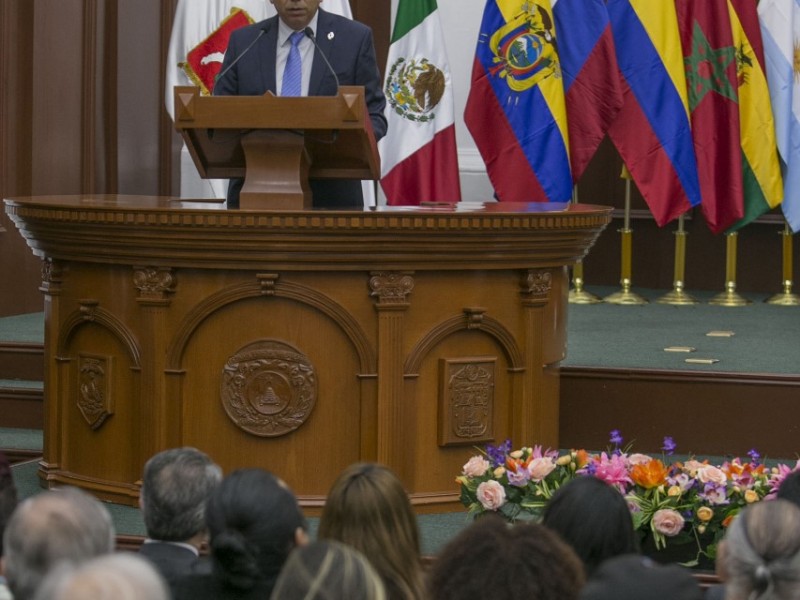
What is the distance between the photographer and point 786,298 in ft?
28.4

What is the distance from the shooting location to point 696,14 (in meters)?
8.56

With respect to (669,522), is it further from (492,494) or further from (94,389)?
Result: (94,389)

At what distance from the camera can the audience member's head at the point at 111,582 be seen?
1.78 metres

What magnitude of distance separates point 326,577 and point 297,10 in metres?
3.13

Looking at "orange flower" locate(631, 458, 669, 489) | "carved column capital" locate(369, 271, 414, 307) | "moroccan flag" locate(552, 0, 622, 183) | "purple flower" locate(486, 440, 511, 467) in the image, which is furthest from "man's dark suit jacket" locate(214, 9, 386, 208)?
"moroccan flag" locate(552, 0, 622, 183)

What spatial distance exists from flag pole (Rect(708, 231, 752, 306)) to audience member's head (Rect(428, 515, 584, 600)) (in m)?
6.38

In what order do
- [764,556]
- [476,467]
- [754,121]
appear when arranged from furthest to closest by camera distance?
[754,121] < [476,467] < [764,556]

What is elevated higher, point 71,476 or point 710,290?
point 710,290

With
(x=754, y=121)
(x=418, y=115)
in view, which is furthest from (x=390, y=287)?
(x=754, y=121)

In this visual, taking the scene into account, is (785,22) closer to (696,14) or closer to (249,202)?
(696,14)

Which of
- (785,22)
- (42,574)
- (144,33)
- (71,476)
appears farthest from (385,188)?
(42,574)

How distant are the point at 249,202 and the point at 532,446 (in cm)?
120

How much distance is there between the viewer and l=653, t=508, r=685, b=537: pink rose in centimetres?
399

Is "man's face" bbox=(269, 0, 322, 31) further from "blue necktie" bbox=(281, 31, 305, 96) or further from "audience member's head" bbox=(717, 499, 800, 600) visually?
"audience member's head" bbox=(717, 499, 800, 600)
